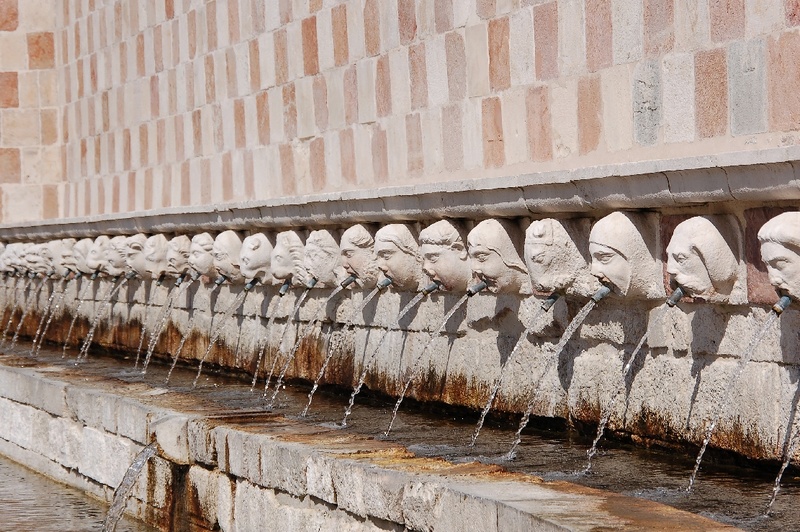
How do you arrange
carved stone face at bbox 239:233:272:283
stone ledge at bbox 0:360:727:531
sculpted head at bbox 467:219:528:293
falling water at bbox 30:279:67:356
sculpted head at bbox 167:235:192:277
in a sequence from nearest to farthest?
stone ledge at bbox 0:360:727:531 < sculpted head at bbox 467:219:528:293 < carved stone face at bbox 239:233:272:283 < sculpted head at bbox 167:235:192:277 < falling water at bbox 30:279:67:356

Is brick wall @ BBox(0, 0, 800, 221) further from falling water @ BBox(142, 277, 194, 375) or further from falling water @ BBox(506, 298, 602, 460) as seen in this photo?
falling water @ BBox(142, 277, 194, 375)

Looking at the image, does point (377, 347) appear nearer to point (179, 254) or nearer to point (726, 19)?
point (726, 19)

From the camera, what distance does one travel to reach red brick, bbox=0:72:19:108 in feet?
58.0

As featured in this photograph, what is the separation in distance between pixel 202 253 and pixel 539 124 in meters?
3.53

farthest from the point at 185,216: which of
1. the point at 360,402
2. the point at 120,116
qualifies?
the point at 120,116

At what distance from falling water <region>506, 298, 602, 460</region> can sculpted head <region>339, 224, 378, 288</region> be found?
1634 millimetres

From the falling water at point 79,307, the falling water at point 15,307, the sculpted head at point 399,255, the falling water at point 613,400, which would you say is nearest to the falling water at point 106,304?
the falling water at point 79,307

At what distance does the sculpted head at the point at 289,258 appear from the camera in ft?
29.3

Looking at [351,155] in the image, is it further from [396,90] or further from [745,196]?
[745,196]

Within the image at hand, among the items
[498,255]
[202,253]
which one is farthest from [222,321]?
[498,255]

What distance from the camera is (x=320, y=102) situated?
397 inches

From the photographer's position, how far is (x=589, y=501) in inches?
174

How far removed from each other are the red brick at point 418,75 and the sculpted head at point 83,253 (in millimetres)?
4976

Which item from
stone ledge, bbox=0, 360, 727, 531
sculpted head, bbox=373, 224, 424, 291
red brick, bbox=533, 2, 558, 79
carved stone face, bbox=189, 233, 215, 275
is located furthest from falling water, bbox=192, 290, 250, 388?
red brick, bbox=533, 2, 558, 79
